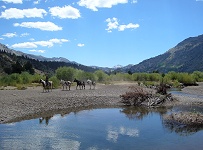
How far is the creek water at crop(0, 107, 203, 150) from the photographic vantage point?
1984 cm

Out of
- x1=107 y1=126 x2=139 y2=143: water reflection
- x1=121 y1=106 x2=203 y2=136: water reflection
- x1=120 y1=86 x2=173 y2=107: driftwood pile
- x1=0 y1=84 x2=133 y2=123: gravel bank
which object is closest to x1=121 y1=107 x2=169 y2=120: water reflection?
x1=121 y1=106 x2=203 y2=136: water reflection

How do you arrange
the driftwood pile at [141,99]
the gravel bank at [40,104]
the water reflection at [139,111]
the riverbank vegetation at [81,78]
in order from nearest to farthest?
the gravel bank at [40,104]
the water reflection at [139,111]
the driftwood pile at [141,99]
the riverbank vegetation at [81,78]

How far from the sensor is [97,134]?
2325 cm

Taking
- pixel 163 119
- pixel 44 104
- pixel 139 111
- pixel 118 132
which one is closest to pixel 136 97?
pixel 139 111

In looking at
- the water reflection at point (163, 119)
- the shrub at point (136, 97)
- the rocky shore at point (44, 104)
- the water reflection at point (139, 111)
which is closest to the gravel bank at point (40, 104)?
the rocky shore at point (44, 104)

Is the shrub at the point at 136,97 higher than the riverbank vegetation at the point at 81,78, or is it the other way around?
the riverbank vegetation at the point at 81,78

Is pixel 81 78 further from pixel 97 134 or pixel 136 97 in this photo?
pixel 97 134

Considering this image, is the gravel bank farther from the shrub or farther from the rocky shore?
the shrub

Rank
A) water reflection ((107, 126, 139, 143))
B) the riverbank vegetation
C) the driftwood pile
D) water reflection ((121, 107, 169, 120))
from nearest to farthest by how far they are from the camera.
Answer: water reflection ((107, 126, 139, 143)), water reflection ((121, 107, 169, 120)), the driftwood pile, the riverbank vegetation

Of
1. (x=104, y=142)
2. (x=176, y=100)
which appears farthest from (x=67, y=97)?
(x=104, y=142)

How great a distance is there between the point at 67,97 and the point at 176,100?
16300mm

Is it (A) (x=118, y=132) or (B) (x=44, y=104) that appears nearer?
(A) (x=118, y=132)

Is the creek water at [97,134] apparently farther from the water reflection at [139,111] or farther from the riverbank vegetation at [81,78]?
the riverbank vegetation at [81,78]

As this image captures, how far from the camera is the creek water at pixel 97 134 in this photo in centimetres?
1984
